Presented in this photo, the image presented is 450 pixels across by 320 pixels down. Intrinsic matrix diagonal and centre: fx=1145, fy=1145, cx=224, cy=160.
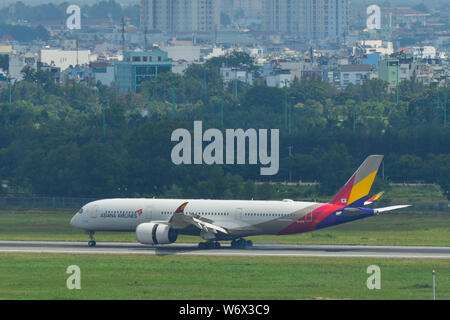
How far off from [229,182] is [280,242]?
3657 cm

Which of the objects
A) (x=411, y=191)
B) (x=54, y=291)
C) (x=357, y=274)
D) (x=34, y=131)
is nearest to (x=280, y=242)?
(x=357, y=274)

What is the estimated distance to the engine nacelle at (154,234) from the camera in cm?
8600

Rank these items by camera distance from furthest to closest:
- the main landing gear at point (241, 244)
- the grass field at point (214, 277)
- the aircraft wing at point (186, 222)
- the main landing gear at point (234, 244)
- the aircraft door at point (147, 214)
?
1. the aircraft door at point (147, 214)
2. the main landing gear at point (241, 244)
3. the main landing gear at point (234, 244)
4. the aircraft wing at point (186, 222)
5. the grass field at point (214, 277)

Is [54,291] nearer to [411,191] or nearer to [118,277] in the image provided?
[118,277]

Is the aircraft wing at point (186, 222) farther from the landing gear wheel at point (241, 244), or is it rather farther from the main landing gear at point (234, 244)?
the landing gear wheel at point (241, 244)

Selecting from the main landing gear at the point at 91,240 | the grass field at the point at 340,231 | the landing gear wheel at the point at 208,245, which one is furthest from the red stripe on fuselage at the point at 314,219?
the main landing gear at the point at 91,240

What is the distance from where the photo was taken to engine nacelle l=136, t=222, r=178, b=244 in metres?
86.0

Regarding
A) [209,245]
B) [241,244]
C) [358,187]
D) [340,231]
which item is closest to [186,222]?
[209,245]

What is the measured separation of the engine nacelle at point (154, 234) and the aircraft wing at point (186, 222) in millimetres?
677

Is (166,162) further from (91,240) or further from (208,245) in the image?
(208,245)

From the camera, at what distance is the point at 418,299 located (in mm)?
60344

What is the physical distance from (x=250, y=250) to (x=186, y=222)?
5.33 m

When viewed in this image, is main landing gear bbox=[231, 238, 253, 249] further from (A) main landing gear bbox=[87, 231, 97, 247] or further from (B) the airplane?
(A) main landing gear bbox=[87, 231, 97, 247]

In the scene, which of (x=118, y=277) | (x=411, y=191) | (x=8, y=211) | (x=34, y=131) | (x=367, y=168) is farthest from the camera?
(x=34, y=131)
